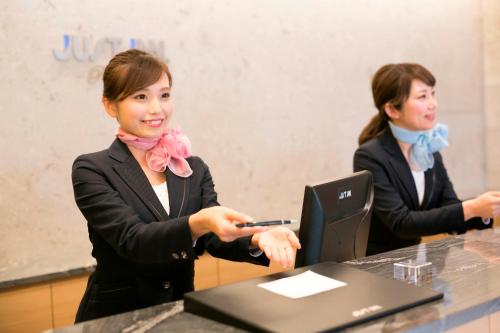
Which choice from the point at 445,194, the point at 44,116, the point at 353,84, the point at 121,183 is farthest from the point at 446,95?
the point at 121,183

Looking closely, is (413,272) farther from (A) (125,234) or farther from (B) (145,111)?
(B) (145,111)

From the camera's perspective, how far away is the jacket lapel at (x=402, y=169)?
354 centimetres

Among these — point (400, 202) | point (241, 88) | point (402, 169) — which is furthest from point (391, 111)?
point (241, 88)

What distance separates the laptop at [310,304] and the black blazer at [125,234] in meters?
0.54

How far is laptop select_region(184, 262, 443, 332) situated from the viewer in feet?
5.12

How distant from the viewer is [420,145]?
3639mm

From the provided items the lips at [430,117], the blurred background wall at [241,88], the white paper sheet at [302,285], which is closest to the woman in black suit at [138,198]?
the white paper sheet at [302,285]

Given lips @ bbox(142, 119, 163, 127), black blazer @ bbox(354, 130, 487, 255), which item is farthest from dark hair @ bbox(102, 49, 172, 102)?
black blazer @ bbox(354, 130, 487, 255)

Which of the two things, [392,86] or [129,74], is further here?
[392,86]

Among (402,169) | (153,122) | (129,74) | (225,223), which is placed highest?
(129,74)

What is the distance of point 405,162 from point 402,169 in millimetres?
55

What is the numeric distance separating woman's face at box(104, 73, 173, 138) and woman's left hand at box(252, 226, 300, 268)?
2.20ft

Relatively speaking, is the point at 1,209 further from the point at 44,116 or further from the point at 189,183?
the point at 189,183

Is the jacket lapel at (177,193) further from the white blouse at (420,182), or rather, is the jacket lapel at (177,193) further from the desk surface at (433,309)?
the white blouse at (420,182)
